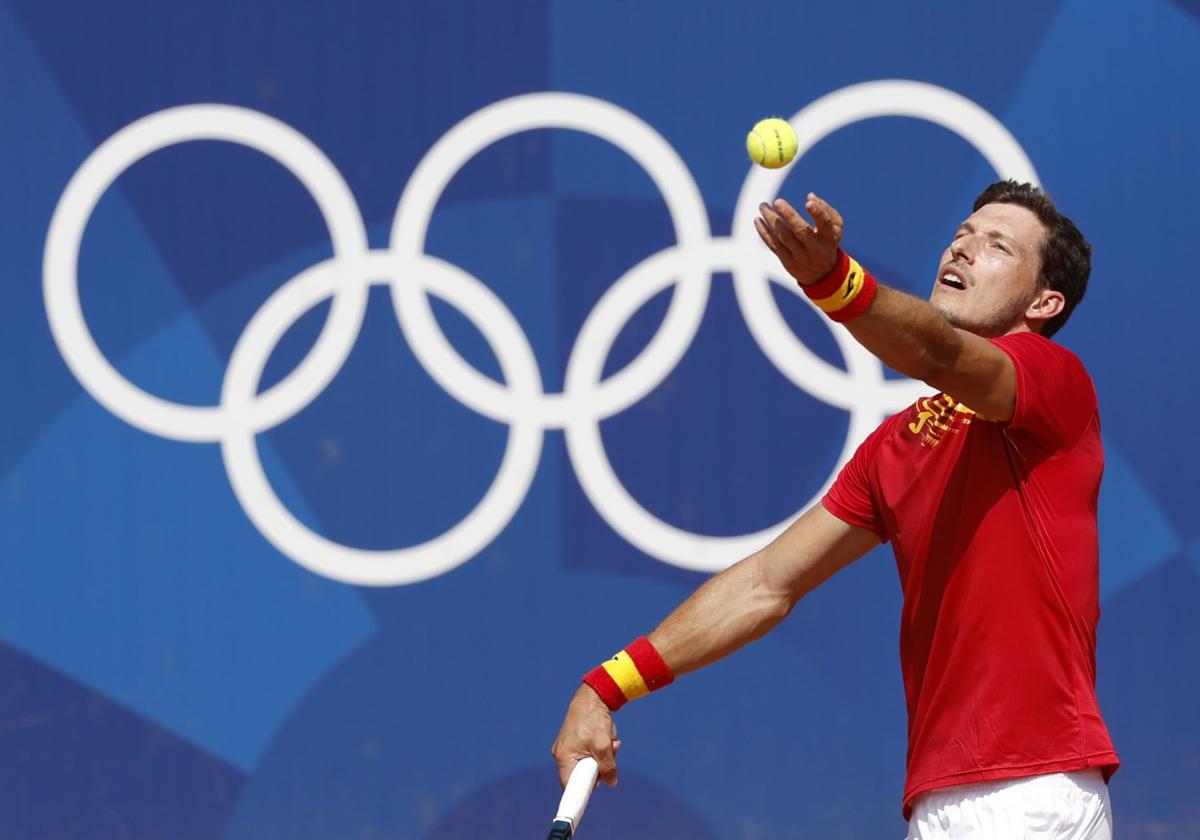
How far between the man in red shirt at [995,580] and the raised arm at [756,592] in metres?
0.03

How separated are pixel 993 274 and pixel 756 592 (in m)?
0.82

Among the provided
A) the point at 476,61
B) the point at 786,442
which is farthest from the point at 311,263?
the point at 786,442

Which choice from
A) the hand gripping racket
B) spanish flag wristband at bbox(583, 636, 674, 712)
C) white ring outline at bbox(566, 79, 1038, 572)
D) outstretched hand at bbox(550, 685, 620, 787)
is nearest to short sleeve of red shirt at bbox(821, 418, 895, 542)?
spanish flag wristband at bbox(583, 636, 674, 712)

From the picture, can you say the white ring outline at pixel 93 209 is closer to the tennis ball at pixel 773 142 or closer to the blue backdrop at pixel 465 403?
the blue backdrop at pixel 465 403

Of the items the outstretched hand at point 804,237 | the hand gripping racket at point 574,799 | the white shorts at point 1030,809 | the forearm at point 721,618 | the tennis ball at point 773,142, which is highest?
the tennis ball at point 773,142

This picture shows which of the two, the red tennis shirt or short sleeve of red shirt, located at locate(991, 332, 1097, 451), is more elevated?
short sleeve of red shirt, located at locate(991, 332, 1097, 451)

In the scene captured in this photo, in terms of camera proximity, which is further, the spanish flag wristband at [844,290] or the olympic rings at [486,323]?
the olympic rings at [486,323]

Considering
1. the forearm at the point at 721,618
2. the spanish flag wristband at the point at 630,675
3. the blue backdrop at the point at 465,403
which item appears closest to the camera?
the spanish flag wristband at the point at 630,675

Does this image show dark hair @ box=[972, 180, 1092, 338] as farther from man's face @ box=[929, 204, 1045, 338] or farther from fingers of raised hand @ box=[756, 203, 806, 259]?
fingers of raised hand @ box=[756, 203, 806, 259]

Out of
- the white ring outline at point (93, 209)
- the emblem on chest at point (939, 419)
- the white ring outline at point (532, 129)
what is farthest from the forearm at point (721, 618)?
Result: the white ring outline at point (93, 209)

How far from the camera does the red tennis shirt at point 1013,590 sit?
3059mm

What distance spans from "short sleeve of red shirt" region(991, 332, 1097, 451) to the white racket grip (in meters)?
1.01

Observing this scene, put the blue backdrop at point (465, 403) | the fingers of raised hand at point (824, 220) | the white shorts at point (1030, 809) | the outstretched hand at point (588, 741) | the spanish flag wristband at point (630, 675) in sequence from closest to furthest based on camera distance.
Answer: the fingers of raised hand at point (824, 220)
the white shorts at point (1030, 809)
the outstretched hand at point (588, 741)
the spanish flag wristband at point (630, 675)
the blue backdrop at point (465, 403)

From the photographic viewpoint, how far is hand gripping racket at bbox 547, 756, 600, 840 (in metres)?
2.90
